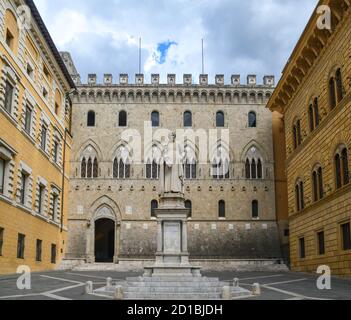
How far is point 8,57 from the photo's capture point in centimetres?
2423

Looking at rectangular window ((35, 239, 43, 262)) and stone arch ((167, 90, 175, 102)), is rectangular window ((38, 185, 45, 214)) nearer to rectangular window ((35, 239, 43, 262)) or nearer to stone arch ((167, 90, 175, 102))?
rectangular window ((35, 239, 43, 262))

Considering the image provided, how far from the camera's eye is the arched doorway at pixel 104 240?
42.2 m

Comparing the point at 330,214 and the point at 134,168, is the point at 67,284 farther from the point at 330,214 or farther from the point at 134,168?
the point at 134,168

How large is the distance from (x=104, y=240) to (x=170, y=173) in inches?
1032

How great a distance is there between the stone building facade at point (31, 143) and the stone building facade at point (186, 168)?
3161mm

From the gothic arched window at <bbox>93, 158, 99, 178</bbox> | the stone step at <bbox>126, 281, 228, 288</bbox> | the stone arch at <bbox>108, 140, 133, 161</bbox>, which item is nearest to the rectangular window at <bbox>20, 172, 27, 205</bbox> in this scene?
the gothic arched window at <bbox>93, 158, 99, 178</bbox>

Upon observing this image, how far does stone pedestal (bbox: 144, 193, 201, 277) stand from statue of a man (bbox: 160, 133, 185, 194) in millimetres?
659

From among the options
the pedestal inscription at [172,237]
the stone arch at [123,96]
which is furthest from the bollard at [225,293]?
the stone arch at [123,96]

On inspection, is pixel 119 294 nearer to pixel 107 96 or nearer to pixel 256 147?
pixel 256 147

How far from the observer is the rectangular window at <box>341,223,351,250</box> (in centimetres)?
2245

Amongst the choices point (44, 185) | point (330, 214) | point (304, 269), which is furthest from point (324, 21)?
point (44, 185)

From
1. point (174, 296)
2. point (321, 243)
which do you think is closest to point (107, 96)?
point (321, 243)

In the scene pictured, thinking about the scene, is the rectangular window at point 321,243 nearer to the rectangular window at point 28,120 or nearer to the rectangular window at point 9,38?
the rectangular window at point 28,120

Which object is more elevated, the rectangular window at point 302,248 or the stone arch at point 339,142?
the stone arch at point 339,142
